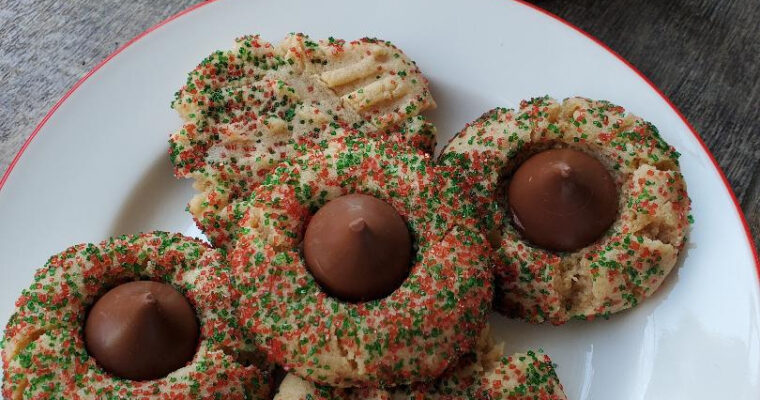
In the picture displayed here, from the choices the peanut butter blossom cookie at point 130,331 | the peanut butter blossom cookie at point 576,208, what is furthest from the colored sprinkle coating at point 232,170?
the peanut butter blossom cookie at point 576,208

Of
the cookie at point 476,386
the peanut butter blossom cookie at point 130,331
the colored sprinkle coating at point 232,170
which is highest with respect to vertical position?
the colored sprinkle coating at point 232,170

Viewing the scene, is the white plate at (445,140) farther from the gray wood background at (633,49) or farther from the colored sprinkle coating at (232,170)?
the gray wood background at (633,49)

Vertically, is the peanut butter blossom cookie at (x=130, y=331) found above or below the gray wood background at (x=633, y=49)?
below

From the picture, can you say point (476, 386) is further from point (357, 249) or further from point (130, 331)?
point (130, 331)

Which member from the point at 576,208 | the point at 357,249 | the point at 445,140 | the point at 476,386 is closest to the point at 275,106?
the point at 445,140

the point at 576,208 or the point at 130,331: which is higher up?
the point at 576,208

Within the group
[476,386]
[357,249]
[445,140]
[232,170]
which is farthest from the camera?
[445,140]

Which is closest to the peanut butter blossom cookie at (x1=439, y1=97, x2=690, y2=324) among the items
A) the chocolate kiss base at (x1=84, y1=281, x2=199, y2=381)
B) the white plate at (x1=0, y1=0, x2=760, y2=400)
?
the white plate at (x1=0, y1=0, x2=760, y2=400)
